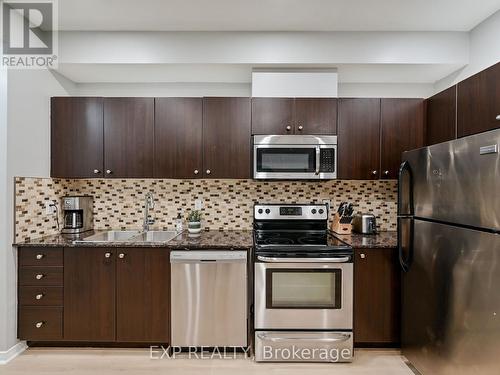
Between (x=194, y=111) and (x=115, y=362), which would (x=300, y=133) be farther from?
(x=115, y=362)

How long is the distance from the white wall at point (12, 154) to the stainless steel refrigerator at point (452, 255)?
298 centimetres

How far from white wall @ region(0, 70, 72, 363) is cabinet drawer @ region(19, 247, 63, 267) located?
66mm

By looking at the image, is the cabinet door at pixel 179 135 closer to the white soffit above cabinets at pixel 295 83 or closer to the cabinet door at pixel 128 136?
the cabinet door at pixel 128 136

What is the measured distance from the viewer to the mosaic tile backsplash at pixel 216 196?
10.6ft

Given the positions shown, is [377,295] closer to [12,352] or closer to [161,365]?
[161,365]

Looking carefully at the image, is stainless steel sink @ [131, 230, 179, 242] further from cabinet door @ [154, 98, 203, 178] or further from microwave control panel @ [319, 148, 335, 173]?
microwave control panel @ [319, 148, 335, 173]

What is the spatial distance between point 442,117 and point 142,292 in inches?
112

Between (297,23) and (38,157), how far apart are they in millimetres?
2496

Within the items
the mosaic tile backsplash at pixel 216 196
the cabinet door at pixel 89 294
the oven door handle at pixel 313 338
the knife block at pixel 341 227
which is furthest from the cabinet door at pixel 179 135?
the oven door handle at pixel 313 338

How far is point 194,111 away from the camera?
288cm

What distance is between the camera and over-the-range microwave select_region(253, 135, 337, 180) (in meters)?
2.79

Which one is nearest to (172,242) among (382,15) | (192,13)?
(192,13)

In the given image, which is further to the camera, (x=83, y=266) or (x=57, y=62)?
(x=57, y=62)

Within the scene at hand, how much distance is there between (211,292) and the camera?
8.19 ft
